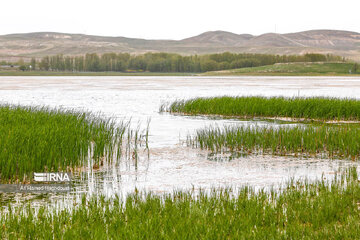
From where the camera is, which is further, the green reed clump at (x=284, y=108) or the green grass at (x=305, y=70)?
the green grass at (x=305, y=70)

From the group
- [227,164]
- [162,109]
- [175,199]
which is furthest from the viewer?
[162,109]

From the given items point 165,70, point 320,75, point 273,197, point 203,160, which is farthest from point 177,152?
point 165,70

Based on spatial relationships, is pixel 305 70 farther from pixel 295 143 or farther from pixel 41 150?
pixel 41 150

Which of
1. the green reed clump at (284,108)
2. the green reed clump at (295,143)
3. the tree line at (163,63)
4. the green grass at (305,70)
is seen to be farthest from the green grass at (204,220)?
the tree line at (163,63)

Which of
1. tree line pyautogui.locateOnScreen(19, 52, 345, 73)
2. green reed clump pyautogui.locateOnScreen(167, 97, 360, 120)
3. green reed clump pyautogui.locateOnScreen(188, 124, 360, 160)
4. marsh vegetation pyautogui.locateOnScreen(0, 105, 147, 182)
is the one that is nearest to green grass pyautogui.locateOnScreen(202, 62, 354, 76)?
tree line pyautogui.locateOnScreen(19, 52, 345, 73)

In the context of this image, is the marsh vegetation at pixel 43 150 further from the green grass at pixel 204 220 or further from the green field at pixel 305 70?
the green field at pixel 305 70

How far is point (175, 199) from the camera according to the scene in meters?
8.09

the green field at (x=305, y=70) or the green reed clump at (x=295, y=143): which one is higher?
the green field at (x=305, y=70)

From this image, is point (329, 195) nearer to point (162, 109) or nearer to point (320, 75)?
point (162, 109)

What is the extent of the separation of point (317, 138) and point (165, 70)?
6234 inches

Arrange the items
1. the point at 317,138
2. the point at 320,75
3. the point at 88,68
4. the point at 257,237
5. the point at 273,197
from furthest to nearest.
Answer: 1. the point at 88,68
2. the point at 320,75
3. the point at 317,138
4. the point at 273,197
5. the point at 257,237

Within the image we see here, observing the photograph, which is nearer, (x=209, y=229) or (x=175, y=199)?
(x=209, y=229)

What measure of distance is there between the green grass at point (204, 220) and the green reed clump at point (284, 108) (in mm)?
14862

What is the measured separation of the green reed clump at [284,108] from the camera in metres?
23.0
